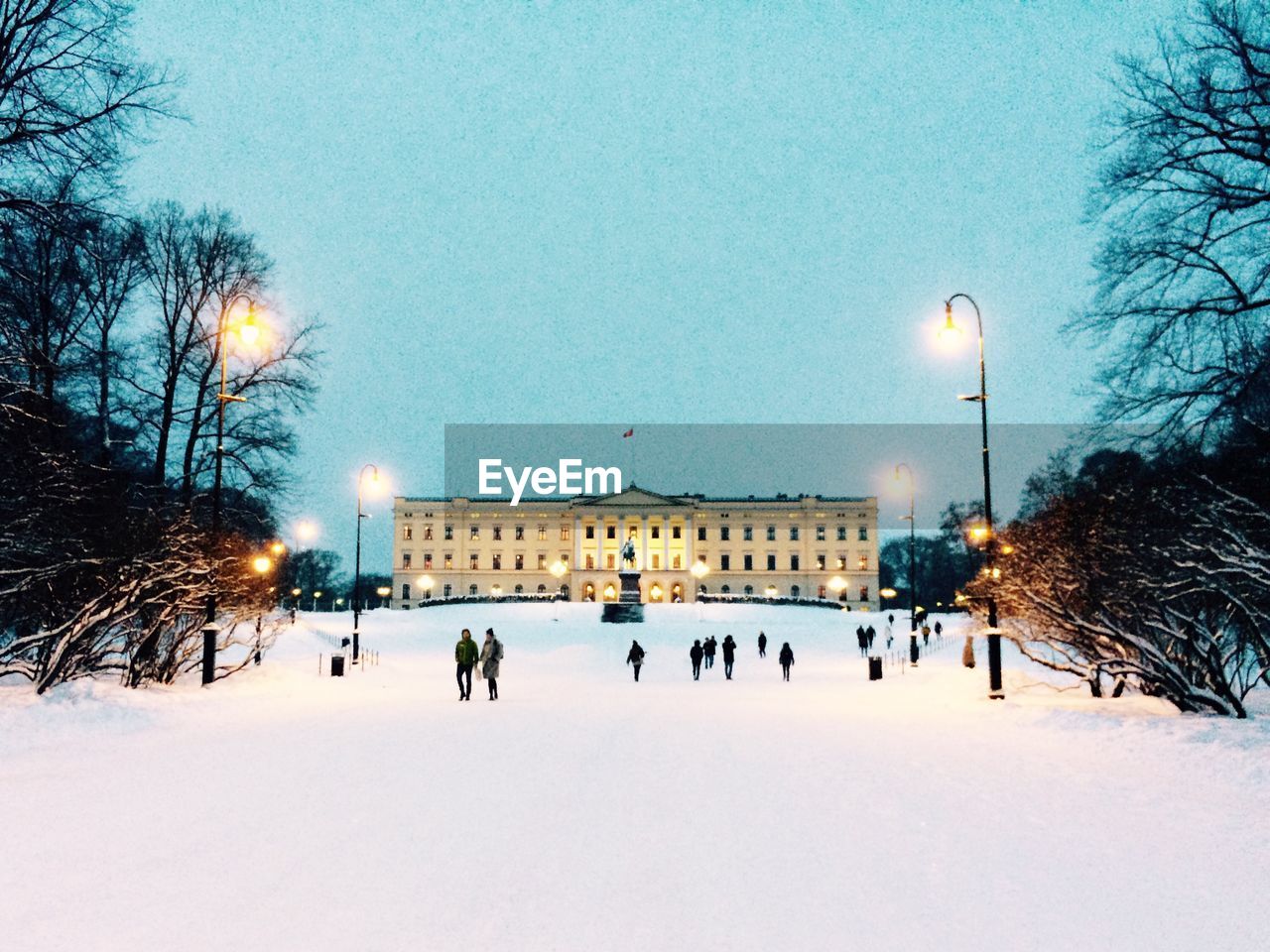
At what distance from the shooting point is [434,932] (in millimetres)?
5082

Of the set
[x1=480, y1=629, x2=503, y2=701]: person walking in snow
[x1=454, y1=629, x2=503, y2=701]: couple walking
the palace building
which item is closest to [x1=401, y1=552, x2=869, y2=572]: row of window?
the palace building

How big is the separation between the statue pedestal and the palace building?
40.0 m

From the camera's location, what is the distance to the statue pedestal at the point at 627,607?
221 ft

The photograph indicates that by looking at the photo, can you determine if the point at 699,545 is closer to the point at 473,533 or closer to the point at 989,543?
the point at 473,533

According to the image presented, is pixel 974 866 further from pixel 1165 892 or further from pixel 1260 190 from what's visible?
pixel 1260 190

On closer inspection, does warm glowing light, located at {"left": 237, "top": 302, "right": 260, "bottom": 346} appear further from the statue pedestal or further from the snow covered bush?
the statue pedestal

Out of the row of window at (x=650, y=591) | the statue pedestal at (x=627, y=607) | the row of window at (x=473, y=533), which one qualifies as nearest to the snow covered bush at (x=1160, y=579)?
the statue pedestal at (x=627, y=607)

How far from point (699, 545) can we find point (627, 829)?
351 feet

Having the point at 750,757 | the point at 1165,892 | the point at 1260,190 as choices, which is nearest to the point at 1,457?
the point at 750,757

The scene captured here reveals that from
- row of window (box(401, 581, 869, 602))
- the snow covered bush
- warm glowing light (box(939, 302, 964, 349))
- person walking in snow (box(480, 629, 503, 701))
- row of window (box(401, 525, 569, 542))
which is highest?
warm glowing light (box(939, 302, 964, 349))

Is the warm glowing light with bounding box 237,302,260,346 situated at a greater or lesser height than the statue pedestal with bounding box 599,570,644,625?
greater

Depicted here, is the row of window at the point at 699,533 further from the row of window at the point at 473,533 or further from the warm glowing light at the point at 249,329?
the warm glowing light at the point at 249,329

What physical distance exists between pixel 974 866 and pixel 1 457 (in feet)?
48.1

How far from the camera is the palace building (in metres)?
114
